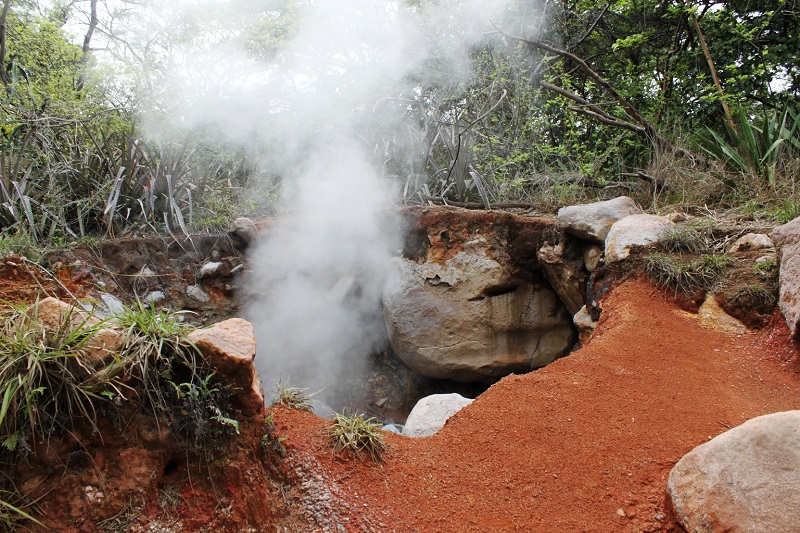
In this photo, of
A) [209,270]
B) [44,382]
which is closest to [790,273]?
[44,382]

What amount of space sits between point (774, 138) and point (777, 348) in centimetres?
322

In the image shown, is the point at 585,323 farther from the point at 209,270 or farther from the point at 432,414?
the point at 209,270

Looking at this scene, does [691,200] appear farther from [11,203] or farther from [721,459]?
[11,203]

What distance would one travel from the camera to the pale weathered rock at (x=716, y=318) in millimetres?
3580

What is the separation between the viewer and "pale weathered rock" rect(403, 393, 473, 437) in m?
3.33

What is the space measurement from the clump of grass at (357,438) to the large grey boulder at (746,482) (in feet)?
4.00

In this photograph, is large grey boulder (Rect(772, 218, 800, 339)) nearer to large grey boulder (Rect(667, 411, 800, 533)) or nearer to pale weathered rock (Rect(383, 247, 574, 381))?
large grey boulder (Rect(667, 411, 800, 533))

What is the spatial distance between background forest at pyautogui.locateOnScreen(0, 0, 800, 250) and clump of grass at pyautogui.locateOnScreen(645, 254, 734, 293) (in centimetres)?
88

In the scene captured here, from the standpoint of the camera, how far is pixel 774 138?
18.0 ft

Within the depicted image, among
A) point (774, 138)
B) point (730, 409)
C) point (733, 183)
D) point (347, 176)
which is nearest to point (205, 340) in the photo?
point (730, 409)

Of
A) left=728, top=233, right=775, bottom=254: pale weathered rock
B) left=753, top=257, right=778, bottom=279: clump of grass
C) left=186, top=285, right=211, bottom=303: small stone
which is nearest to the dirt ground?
left=753, top=257, right=778, bottom=279: clump of grass

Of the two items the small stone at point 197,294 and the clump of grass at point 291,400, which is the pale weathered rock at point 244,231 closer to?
the small stone at point 197,294

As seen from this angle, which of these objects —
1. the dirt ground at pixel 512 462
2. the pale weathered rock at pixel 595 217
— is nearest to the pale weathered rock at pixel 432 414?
the dirt ground at pixel 512 462

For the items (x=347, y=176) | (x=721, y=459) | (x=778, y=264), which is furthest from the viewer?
(x=347, y=176)
